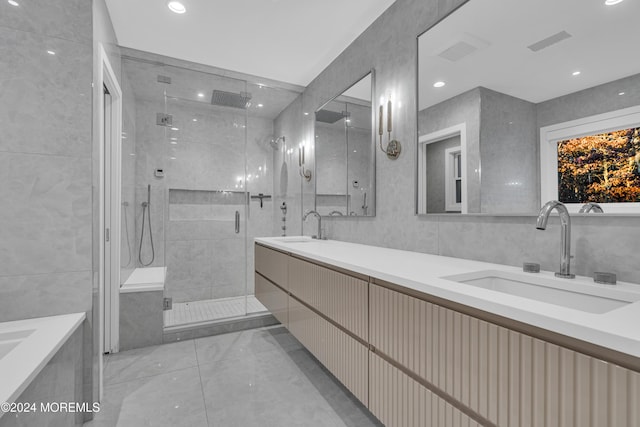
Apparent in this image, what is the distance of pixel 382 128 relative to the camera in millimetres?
2197

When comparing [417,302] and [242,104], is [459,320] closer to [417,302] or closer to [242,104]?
[417,302]

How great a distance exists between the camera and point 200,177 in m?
3.49

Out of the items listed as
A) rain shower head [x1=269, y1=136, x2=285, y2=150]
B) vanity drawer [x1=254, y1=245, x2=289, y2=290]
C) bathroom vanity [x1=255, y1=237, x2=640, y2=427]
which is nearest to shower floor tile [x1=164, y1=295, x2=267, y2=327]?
vanity drawer [x1=254, y1=245, x2=289, y2=290]

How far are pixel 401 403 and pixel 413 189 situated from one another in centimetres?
119

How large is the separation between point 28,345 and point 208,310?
209 centimetres

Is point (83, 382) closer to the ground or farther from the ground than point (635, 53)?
closer to the ground

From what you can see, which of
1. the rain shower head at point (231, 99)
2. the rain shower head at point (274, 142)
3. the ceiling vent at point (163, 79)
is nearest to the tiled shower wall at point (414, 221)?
the rain shower head at point (231, 99)

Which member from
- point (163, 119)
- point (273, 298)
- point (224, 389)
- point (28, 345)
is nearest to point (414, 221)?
point (273, 298)

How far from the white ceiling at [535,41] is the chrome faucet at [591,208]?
0.43 metres

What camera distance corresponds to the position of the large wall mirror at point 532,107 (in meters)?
1.05

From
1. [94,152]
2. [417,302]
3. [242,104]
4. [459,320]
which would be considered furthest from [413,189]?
[242,104]

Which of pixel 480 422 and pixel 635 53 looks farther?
pixel 635 53

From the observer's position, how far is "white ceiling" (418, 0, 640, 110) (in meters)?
1.05

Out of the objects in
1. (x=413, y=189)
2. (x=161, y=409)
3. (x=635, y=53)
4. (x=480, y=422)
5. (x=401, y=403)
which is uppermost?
(x=635, y=53)
